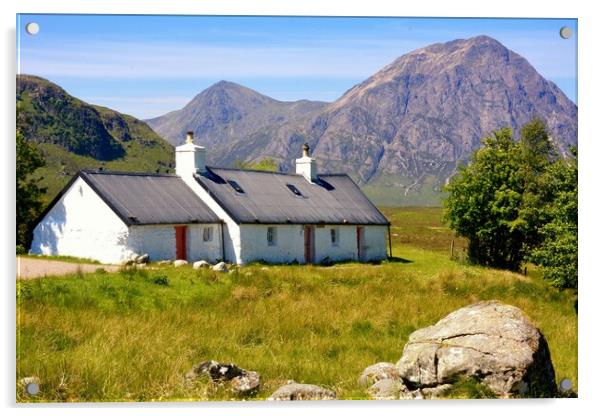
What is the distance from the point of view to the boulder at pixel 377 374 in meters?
12.4

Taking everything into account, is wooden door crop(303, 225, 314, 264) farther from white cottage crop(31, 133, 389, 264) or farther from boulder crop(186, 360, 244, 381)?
boulder crop(186, 360, 244, 381)

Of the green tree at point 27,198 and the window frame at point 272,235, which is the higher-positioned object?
the green tree at point 27,198

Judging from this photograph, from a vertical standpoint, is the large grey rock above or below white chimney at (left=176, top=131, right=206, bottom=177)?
below

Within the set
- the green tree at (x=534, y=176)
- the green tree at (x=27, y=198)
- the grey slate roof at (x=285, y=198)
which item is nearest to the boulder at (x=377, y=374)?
the green tree at (x=534, y=176)

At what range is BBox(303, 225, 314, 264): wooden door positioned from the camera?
3356cm

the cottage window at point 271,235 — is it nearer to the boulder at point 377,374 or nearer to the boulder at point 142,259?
the boulder at point 142,259

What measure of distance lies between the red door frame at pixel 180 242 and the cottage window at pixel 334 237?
774 cm

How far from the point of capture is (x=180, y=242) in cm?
2897

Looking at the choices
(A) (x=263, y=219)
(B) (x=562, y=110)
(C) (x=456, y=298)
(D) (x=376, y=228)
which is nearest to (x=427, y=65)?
(C) (x=456, y=298)

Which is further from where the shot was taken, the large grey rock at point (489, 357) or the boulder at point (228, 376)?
the boulder at point (228, 376)

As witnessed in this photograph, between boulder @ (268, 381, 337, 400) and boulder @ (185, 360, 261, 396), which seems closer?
boulder @ (268, 381, 337, 400)

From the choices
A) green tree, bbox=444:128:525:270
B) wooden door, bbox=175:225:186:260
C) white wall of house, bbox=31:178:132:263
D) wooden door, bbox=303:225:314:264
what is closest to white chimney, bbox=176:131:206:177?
wooden door, bbox=175:225:186:260

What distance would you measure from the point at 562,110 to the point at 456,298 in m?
5.99

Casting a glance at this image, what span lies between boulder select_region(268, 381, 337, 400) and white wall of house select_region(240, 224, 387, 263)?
1871 centimetres
